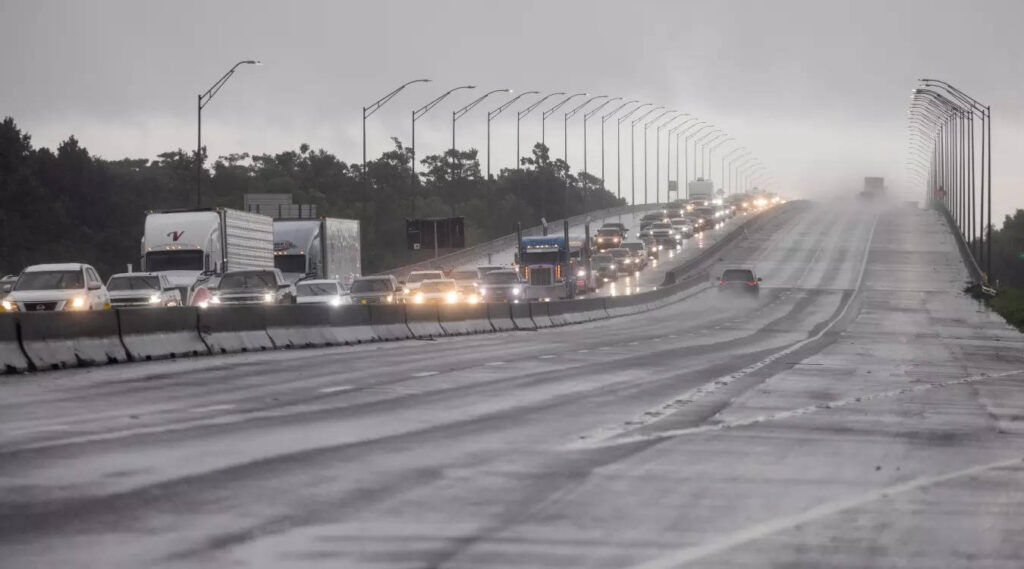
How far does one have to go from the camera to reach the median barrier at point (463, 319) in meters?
41.0

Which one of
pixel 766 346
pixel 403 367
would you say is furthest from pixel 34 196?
pixel 403 367

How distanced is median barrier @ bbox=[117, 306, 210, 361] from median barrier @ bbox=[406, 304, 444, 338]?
1142 centimetres

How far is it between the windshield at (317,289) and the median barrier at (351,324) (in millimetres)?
14479

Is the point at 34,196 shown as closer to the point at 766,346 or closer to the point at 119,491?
the point at 766,346

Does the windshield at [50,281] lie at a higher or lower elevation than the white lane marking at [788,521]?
higher

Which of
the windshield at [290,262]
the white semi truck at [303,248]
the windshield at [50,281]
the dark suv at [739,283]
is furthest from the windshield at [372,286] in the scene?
the dark suv at [739,283]

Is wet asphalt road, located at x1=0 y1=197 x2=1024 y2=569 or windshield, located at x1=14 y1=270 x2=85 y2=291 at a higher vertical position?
windshield, located at x1=14 y1=270 x2=85 y2=291

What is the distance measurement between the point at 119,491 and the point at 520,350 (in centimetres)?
2101

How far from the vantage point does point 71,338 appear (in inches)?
917

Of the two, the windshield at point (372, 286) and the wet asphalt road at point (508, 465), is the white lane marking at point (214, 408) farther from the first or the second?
the windshield at point (372, 286)

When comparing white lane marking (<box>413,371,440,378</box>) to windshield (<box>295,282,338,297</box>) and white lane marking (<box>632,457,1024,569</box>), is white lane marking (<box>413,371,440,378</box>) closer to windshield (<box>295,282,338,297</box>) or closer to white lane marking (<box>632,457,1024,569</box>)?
white lane marking (<box>632,457,1024,569</box>)

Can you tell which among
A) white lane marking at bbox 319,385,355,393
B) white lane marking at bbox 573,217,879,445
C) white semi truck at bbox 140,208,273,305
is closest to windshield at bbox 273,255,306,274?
white semi truck at bbox 140,208,273,305

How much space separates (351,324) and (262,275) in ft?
38.7

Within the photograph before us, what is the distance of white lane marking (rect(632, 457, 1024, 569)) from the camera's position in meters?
8.01
